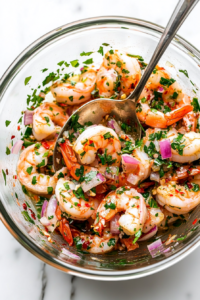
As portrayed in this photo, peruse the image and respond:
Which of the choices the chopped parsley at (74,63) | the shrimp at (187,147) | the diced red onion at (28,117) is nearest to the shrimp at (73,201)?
the diced red onion at (28,117)

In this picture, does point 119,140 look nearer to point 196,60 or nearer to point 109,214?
point 109,214

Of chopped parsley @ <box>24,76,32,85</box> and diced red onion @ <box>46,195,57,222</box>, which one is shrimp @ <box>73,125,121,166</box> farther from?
chopped parsley @ <box>24,76,32,85</box>

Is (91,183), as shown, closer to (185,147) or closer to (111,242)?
(111,242)

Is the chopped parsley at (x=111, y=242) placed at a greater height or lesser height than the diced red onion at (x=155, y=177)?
lesser

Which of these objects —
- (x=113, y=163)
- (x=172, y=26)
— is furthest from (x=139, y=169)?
(x=172, y=26)

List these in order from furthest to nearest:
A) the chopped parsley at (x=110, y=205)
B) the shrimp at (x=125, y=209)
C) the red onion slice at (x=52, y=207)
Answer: the red onion slice at (x=52, y=207) → the chopped parsley at (x=110, y=205) → the shrimp at (x=125, y=209)

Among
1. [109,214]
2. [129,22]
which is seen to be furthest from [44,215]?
[129,22]

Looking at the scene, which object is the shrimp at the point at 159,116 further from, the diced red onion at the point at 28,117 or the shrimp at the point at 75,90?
the diced red onion at the point at 28,117
